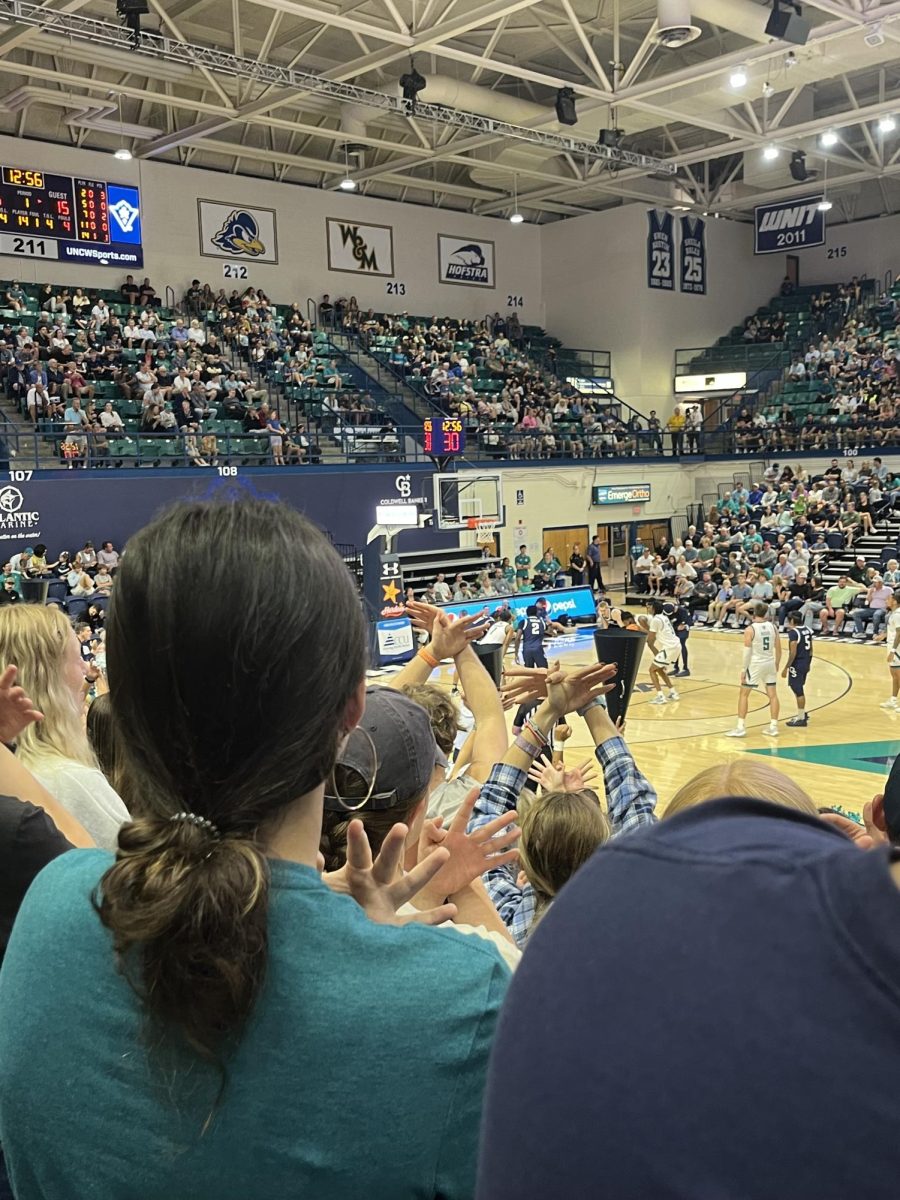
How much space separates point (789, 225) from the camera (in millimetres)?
23609

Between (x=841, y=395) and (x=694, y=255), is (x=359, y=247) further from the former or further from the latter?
(x=841, y=395)

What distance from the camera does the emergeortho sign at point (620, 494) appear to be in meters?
26.9

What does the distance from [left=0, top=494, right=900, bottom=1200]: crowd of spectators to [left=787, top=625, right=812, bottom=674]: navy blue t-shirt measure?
11976 mm

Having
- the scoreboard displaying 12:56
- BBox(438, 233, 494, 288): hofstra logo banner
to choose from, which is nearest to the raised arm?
the scoreboard displaying 12:56

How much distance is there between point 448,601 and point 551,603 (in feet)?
7.11

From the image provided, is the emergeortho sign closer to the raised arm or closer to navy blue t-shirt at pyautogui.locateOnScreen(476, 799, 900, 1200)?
the raised arm

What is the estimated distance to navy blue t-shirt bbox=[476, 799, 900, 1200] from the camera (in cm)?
61

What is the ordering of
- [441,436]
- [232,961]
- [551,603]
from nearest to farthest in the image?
[232,961]
[551,603]
[441,436]

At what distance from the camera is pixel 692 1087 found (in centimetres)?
63

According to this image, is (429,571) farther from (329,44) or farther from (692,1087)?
(692,1087)

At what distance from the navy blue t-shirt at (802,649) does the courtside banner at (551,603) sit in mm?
6411

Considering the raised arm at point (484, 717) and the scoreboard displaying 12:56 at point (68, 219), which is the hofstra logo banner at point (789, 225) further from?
the raised arm at point (484, 717)

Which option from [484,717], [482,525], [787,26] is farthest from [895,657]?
[484,717]

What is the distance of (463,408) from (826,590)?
9.78 metres
